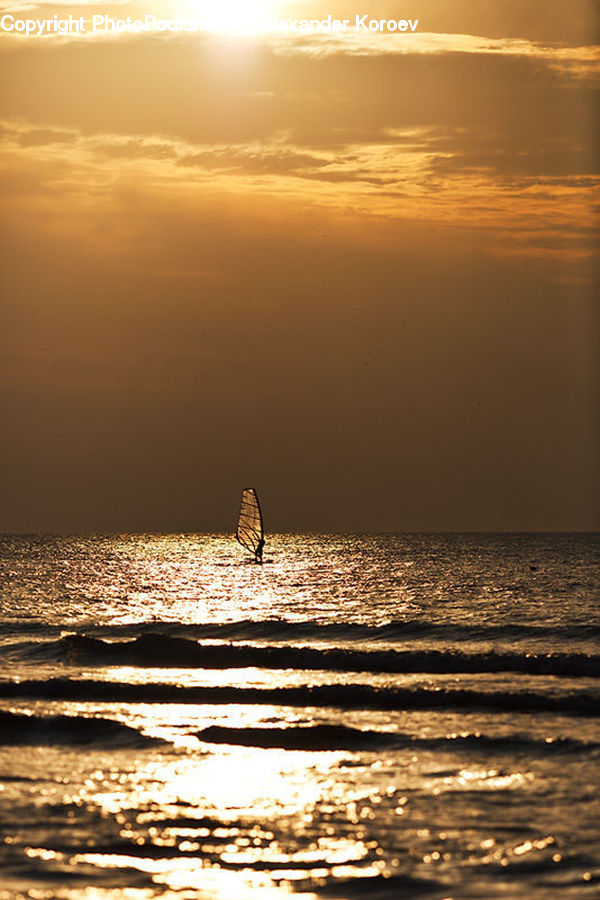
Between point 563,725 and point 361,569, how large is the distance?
8711 cm

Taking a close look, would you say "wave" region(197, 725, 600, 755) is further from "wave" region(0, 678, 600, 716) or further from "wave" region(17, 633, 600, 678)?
"wave" region(17, 633, 600, 678)

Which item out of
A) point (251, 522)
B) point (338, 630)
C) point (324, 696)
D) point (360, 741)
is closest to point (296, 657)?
point (324, 696)

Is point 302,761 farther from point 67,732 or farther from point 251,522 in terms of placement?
point 251,522

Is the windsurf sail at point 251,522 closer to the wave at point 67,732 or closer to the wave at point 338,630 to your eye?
the wave at point 338,630

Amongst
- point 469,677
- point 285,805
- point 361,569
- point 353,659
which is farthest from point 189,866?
point 361,569

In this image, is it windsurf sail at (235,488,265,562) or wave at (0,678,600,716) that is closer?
wave at (0,678,600,716)

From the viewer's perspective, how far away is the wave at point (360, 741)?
835 inches

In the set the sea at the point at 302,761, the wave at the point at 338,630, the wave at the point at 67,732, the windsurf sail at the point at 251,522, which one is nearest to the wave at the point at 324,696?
the sea at the point at 302,761

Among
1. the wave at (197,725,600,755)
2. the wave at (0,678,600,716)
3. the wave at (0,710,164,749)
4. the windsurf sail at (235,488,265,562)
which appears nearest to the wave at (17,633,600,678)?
the wave at (0,678,600,716)

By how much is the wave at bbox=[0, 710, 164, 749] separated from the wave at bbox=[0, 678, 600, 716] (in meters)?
3.80

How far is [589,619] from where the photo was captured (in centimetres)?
5075

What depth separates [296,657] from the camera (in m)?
37.9

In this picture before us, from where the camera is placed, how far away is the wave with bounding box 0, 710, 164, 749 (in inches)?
869

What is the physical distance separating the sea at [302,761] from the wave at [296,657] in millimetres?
136
